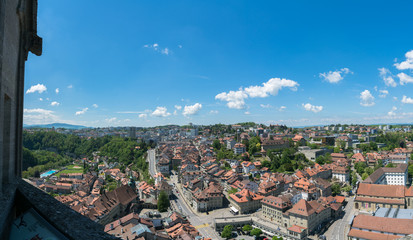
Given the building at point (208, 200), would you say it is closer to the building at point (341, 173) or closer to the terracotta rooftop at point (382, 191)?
the terracotta rooftop at point (382, 191)

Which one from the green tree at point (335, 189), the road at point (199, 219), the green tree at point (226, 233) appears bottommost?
the road at point (199, 219)

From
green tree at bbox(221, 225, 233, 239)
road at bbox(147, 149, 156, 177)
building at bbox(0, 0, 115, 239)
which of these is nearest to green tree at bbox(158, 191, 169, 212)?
green tree at bbox(221, 225, 233, 239)

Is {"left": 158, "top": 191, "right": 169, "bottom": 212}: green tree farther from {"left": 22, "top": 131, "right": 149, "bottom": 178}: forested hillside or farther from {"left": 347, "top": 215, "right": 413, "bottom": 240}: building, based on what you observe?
{"left": 22, "top": 131, "right": 149, "bottom": 178}: forested hillside

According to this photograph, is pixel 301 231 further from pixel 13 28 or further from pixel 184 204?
pixel 13 28

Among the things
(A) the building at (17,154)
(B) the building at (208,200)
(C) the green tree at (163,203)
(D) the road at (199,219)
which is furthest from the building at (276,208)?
(A) the building at (17,154)

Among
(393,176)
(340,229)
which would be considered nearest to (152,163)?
(340,229)

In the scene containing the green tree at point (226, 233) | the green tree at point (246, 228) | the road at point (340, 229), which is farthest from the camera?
the green tree at point (246, 228)

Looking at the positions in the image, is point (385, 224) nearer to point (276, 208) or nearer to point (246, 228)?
point (276, 208)
